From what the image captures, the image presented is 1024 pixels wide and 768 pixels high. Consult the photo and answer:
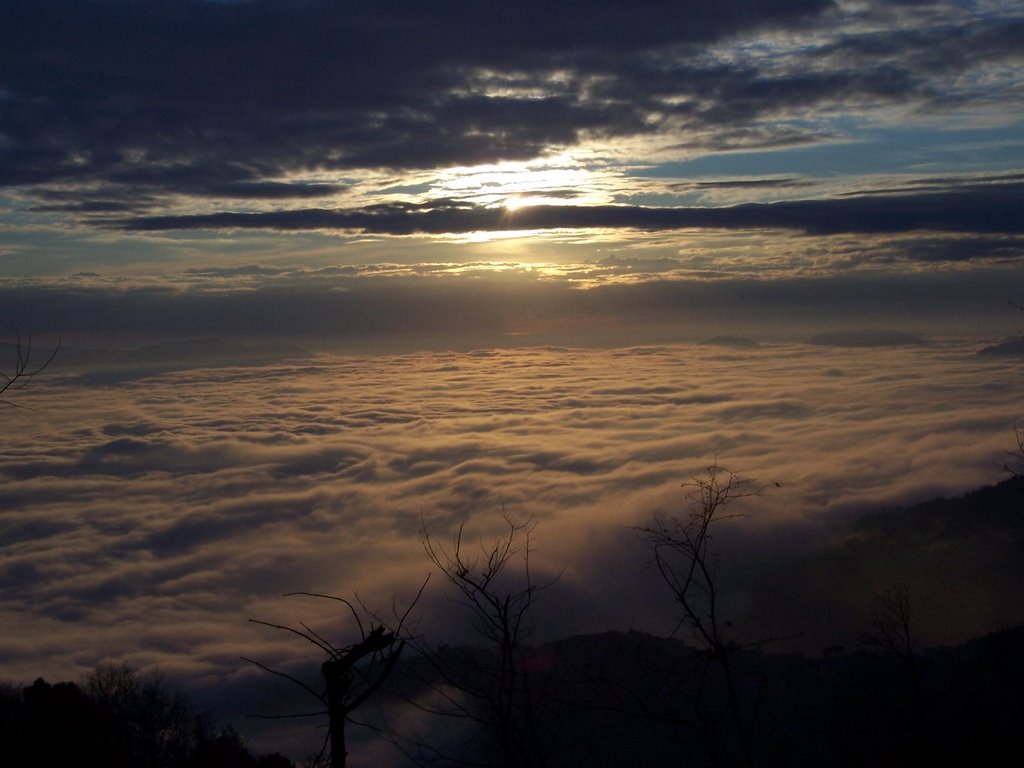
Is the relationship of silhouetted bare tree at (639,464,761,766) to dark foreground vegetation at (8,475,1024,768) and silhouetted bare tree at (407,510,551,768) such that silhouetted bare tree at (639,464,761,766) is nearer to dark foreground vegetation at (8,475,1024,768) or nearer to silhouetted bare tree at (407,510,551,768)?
dark foreground vegetation at (8,475,1024,768)

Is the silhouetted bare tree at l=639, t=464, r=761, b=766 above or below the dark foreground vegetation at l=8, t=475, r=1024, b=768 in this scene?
above

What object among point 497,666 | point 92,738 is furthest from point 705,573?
point 92,738

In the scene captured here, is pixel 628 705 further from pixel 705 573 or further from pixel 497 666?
pixel 705 573

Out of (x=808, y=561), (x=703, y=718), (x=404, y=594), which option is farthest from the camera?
(x=808, y=561)

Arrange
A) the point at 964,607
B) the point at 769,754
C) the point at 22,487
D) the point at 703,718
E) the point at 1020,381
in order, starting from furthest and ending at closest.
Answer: the point at 1020,381
the point at 22,487
the point at 964,607
the point at 769,754
the point at 703,718

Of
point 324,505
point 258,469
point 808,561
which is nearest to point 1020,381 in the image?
A: point 808,561

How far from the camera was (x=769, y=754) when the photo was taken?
40.5m

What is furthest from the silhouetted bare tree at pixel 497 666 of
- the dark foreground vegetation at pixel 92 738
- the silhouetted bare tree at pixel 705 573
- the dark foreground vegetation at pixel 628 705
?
the dark foreground vegetation at pixel 92 738

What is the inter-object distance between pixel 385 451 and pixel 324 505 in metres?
26.5

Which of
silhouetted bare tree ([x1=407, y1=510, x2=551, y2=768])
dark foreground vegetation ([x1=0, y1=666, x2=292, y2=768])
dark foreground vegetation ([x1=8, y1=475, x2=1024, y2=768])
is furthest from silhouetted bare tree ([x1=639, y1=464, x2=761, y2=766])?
dark foreground vegetation ([x1=0, y1=666, x2=292, y2=768])

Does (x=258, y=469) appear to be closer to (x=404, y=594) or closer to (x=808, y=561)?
(x=404, y=594)

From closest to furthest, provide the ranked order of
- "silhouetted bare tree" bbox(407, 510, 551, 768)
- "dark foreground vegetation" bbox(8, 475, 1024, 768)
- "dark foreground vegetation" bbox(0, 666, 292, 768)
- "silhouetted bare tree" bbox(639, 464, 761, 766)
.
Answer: "silhouetted bare tree" bbox(407, 510, 551, 768) → "silhouetted bare tree" bbox(639, 464, 761, 766) → "dark foreground vegetation" bbox(8, 475, 1024, 768) → "dark foreground vegetation" bbox(0, 666, 292, 768)

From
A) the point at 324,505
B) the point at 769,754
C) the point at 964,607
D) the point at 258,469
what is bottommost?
the point at 769,754

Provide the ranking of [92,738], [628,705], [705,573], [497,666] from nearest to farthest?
1. [705,573]
2. [497,666]
3. [92,738]
4. [628,705]
